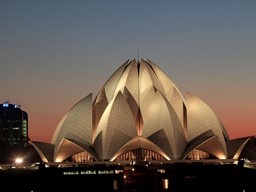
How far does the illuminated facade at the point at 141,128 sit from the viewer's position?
48.5 metres

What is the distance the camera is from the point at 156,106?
165 ft

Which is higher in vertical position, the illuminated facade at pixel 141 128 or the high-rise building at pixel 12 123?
the high-rise building at pixel 12 123

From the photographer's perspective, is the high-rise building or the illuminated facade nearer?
the illuminated facade

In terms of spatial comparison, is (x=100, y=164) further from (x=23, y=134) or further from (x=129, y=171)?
(x=23, y=134)

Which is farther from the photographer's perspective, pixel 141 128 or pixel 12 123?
pixel 12 123

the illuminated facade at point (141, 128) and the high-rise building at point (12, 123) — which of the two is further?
the high-rise building at point (12, 123)

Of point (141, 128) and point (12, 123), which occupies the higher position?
point (12, 123)

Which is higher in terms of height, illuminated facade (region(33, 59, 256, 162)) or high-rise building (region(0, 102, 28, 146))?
high-rise building (region(0, 102, 28, 146))

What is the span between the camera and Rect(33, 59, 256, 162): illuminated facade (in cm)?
4847

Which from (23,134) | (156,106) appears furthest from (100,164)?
(23,134)

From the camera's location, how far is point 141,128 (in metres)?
50.2

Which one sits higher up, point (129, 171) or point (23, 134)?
point (23, 134)

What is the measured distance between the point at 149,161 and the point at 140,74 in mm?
10151

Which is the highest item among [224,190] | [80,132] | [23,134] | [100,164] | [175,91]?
[23,134]
